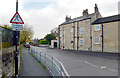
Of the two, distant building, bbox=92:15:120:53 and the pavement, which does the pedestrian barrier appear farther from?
distant building, bbox=92:15:120:53

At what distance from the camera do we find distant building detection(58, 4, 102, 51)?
23955 millimetres

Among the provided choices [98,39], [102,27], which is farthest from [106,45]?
[102,27]

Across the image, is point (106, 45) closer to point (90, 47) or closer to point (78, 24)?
point (90, 47)

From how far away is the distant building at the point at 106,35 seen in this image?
61.2ft

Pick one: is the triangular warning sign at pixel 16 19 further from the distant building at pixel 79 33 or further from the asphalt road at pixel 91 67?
the distant building at pixel 79 33

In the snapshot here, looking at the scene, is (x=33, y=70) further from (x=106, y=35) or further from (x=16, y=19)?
(x=106, y=35)

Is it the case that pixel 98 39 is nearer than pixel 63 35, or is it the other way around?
pixel 98 39

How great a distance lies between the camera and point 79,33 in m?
26.7

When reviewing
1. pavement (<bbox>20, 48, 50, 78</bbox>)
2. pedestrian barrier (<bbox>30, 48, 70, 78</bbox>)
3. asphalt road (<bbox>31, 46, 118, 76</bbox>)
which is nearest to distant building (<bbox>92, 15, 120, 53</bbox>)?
asphalt road (<bbox>31, 46, 118, 76</bbox>)

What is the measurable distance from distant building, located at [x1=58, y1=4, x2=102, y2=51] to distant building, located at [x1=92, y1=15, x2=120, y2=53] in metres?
1.39

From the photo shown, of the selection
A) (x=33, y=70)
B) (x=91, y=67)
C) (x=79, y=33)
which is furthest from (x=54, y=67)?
(x=79, y=33)

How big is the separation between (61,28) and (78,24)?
8118mm

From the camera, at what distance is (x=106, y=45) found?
65.6ft

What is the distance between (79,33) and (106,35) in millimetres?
7712
